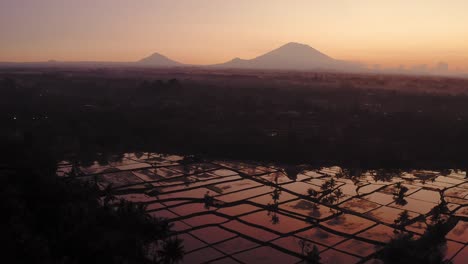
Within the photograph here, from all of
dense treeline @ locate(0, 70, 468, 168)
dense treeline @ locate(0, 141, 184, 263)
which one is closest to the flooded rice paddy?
dense treeline @ locate(0, 141, 184, 263)

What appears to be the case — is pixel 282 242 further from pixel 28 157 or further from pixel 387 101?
pixel 387 101

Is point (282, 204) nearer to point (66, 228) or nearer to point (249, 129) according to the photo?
point (66, 228)

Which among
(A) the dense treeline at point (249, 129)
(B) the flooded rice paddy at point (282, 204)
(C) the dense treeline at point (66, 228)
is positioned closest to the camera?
(C) the dense treeline at point (66, 228)

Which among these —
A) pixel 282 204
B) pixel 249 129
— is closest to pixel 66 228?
pixel 282 204

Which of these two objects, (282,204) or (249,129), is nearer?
(282,204)

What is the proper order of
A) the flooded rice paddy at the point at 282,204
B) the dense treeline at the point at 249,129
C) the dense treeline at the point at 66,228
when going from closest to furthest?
the dense treeline at the point at 66,228
the flooded rice paddy at the point at 282,204
the dense treeline at the point at 249,129

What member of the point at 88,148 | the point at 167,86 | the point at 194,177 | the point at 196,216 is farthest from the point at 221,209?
the point at 167,86

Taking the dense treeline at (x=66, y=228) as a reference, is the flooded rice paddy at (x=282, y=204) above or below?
below

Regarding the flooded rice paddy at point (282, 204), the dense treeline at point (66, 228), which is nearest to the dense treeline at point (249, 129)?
the flooded rice paddy at point (282, 204)

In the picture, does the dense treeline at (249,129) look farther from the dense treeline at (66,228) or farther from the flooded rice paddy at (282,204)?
the dense treeline at (66,228)
